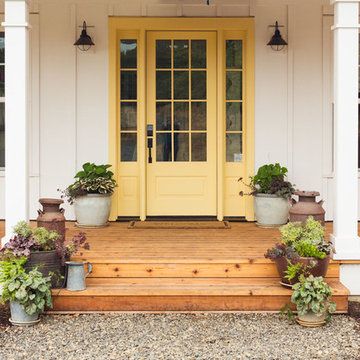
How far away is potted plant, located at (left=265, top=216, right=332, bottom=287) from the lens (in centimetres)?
416

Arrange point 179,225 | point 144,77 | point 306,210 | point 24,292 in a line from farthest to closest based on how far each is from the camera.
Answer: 1. point 144,77
2. point 179,225
3. point 306,210
4. point 24,292

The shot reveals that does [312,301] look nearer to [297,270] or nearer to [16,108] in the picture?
[297,270]

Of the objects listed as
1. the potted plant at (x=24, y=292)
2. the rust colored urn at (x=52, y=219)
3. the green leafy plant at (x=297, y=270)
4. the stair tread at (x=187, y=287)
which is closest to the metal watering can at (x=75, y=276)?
the stair tread at (x=187, y=287)

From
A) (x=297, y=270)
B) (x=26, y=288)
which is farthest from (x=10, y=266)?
(x=297, y=270)

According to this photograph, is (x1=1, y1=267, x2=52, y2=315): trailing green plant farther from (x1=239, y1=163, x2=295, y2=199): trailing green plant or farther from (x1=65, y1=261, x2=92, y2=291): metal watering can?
(x1=239, y1=163, x2=295, y2=199): trailing green plant

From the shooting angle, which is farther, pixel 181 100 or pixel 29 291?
pixel 181 100

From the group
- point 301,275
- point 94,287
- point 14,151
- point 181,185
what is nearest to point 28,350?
point 94,287

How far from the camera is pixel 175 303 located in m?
4.25

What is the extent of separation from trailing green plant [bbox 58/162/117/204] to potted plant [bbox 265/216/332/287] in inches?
96.5

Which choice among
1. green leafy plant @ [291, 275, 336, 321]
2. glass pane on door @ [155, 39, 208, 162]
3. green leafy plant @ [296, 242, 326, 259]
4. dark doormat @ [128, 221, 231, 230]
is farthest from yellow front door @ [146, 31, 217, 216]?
green leafy plant @ [291, 275, 336, 321]

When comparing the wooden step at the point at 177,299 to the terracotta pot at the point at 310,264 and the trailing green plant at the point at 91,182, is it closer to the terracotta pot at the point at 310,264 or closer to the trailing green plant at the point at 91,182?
the terracotta pot at the point at 310,264

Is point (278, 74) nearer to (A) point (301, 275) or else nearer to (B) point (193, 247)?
(B) point (193, 247)

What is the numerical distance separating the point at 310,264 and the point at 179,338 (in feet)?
3.73

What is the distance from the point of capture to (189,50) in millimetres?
6617
